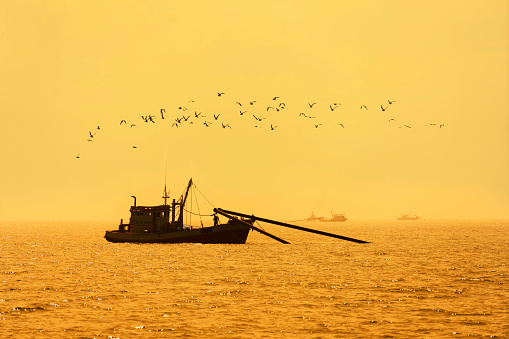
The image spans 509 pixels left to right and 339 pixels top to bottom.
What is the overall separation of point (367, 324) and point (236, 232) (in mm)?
70668

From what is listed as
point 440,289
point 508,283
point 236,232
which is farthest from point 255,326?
point 236,232

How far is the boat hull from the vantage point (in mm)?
99125

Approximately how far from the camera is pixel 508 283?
4978 cm

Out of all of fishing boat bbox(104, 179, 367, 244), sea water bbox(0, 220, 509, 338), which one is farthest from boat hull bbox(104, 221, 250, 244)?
sea water bbox(0, 220, 509, 338)

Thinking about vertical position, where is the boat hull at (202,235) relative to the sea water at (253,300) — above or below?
above

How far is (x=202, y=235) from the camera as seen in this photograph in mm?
100500

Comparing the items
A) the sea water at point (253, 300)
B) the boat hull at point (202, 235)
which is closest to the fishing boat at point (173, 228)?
the boat hull at point (202, 235)

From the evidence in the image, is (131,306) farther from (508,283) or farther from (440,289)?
(508,283)

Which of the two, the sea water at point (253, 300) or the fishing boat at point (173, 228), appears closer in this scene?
the sea water at point (253, 300)

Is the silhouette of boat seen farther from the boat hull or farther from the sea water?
the sea water

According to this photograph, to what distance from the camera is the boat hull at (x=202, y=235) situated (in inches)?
3903

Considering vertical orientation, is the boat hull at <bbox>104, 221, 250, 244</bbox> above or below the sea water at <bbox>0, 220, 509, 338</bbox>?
above

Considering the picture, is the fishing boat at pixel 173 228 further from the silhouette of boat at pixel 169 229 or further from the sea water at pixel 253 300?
the sea water at pixel 253 300

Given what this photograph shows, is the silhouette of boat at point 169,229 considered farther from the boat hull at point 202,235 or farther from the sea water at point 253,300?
the sea water at point 253,300
